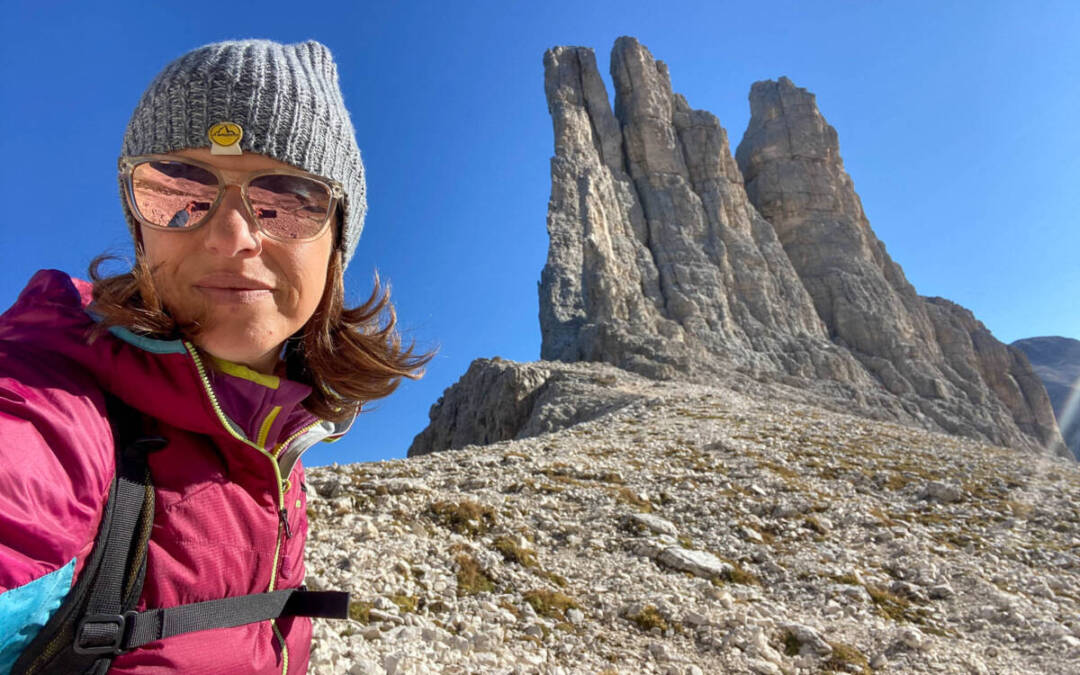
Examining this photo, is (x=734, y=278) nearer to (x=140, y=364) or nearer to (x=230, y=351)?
(x=230, y=351)

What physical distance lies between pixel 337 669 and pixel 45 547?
131 inches

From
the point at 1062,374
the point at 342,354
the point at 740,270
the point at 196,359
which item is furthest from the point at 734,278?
the point at 1062,374

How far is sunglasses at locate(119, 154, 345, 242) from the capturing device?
75.2 inches

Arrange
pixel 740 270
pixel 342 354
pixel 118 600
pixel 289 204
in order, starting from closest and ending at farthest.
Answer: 1. pixel 118 600
2. pixel 289 204
3. pixel 342 354
4. pixel 740 270

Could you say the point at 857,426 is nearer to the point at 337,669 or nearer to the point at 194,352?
the point at 337,669

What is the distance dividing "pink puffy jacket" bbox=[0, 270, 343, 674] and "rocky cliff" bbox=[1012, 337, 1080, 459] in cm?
12110

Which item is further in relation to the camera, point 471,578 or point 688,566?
point 688,566

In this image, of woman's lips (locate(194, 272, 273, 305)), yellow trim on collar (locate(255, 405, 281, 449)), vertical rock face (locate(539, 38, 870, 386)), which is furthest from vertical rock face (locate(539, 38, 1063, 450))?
woman's lips (locate(194, 272, 273, 305))

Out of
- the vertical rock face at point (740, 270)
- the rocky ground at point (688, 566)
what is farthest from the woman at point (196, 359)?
the vertical rock face at point (740, 270)

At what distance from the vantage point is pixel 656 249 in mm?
53594

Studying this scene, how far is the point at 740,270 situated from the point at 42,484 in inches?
2230

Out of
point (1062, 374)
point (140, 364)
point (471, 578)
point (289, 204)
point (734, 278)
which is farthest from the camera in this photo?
point (1062, 374)

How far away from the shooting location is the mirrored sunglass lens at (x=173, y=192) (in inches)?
74.7

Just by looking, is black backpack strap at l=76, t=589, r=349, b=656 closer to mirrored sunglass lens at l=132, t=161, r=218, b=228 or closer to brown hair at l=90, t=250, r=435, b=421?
brown hair at l=90, t=250, r=435, b=421
